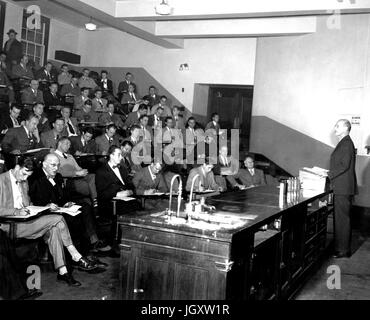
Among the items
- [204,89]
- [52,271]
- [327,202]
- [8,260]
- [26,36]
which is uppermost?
[26,36]

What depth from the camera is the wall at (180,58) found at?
11.9 meters

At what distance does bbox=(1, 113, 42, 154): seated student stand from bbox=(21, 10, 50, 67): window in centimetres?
575

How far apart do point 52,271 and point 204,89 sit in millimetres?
9143

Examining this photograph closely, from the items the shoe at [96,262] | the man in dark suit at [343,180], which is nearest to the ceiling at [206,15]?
the man in dark suit at [343,180]

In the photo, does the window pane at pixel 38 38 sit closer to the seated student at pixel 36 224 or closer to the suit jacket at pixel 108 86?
the suit jacket at pixel 108 86

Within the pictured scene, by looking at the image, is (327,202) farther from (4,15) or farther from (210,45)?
(4,15)

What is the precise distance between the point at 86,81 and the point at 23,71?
1798 mm

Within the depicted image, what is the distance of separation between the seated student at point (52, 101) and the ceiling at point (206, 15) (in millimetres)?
1929

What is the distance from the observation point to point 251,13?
8.73 m

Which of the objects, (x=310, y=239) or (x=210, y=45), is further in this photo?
(x=210, y=45)

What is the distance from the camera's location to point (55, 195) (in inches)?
191

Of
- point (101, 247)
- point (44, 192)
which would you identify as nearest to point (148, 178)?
point (101, 247)

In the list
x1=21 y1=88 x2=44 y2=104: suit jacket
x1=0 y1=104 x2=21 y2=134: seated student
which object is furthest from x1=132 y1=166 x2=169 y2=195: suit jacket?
x1=21 y1=88 x2=44 y2=104: suit jacket

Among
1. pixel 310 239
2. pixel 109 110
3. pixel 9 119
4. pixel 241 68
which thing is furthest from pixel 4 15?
pixel 310 239
